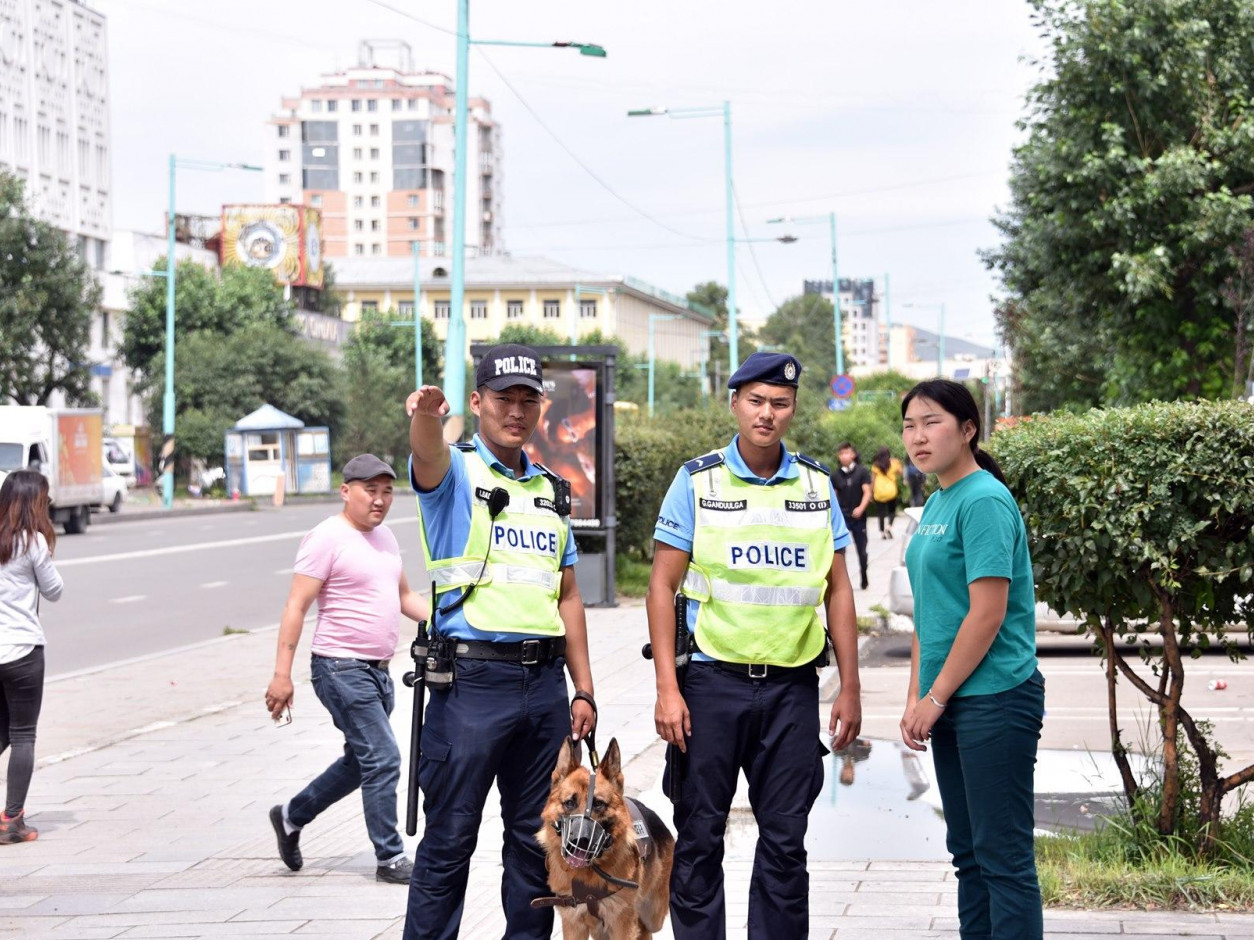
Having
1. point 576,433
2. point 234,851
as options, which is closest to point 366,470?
point 234,851

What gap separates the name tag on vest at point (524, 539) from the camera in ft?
15.0

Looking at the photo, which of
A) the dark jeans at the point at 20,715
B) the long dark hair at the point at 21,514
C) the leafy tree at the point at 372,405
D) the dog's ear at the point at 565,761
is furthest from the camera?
the leafy tree at the point at 372,405

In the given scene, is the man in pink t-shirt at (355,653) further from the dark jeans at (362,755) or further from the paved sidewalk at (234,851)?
the paved sidewalk at (234,851)

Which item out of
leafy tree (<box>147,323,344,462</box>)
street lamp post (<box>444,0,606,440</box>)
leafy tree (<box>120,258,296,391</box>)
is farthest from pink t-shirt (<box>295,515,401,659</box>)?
leafy tree (<box>120,258,296,391</box>)

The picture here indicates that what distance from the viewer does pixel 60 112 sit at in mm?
66312

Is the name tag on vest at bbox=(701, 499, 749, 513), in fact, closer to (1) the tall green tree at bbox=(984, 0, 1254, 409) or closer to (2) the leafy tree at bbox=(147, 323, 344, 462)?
(1) the tall green tree at bbox=(984, 0, 1254, 409)

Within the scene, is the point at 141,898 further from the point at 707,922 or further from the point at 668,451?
the point at 668,451

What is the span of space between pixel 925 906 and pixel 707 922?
1.41 m

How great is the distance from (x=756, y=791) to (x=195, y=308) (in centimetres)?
7014

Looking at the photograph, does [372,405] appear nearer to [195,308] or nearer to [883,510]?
[195,308]

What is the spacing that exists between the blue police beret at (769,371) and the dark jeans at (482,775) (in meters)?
0.96

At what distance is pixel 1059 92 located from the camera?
819 inches

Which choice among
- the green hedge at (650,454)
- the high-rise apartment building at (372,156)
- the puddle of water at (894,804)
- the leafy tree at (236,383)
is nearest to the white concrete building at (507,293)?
the high-rise apartment building at (372,156)

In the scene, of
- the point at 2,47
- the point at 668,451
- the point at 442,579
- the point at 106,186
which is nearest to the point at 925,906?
the point at 442,579
